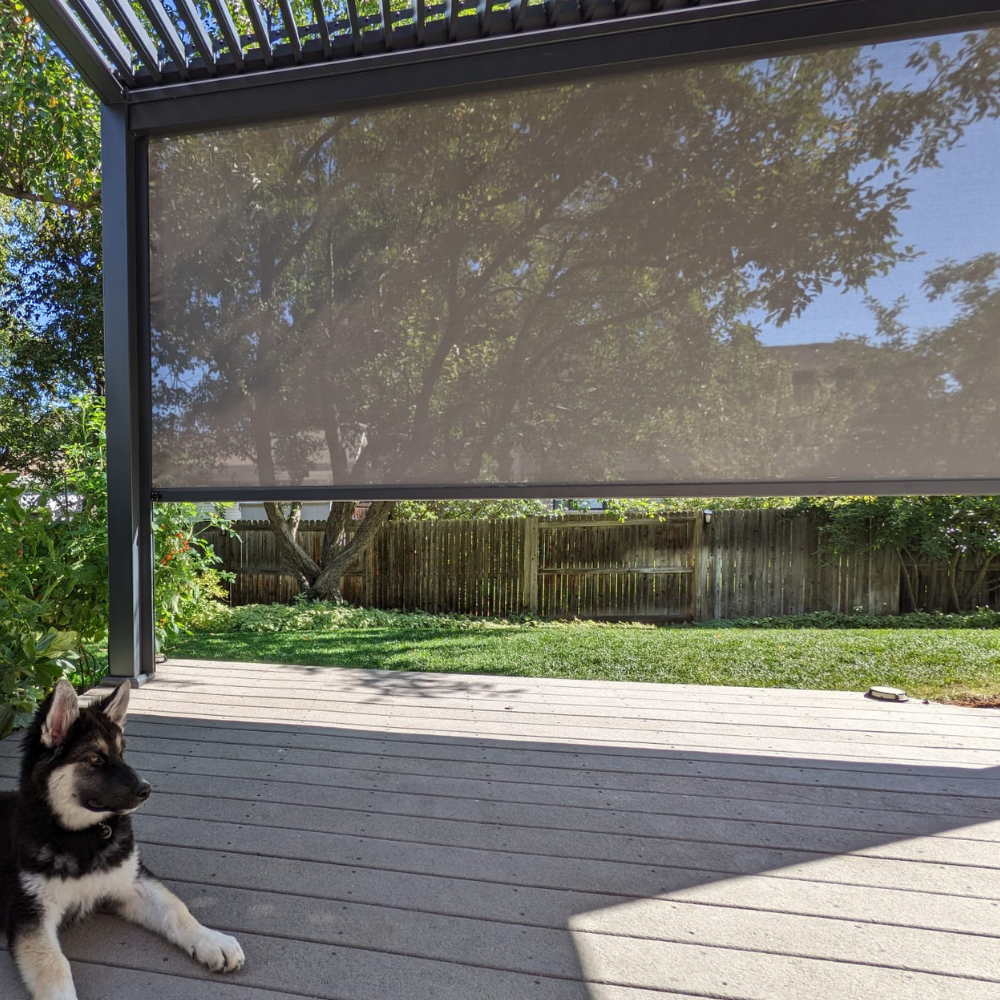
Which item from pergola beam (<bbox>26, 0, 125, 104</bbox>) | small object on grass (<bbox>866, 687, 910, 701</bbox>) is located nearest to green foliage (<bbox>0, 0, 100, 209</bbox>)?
pergola beam (<bbox>26, 0, 125, 104</bbox>)

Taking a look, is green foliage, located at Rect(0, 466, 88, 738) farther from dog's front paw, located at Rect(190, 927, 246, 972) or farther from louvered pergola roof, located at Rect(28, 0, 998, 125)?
louvered pergola roof, located at Rect(28, 0, 998, 125)

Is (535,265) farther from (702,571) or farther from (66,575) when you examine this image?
(702,571)

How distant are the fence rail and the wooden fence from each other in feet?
0.04

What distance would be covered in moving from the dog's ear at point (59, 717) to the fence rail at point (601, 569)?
630 cm

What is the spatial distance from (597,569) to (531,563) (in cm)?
85

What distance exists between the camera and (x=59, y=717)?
1.21 m

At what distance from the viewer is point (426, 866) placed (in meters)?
1.55

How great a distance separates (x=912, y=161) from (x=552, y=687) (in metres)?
2.93

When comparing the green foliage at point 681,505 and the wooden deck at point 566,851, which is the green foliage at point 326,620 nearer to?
the green foliage at point 681,505

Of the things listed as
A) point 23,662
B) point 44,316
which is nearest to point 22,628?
point 23,662

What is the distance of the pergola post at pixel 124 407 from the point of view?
9.66 ft

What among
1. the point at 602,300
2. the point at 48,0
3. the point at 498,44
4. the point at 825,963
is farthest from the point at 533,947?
the point at 48,0

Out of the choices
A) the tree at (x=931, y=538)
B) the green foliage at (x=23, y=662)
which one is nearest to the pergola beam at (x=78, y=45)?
the green foliage at (x=23, y=662)

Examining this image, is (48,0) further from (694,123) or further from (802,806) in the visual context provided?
(802,806)
